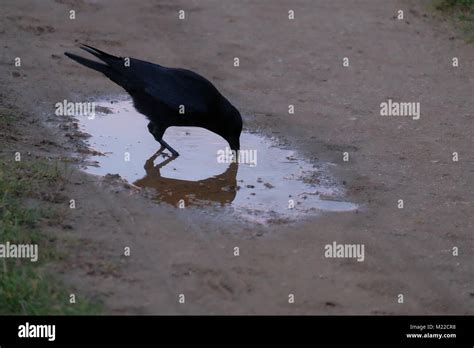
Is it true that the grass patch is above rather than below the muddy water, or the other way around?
above

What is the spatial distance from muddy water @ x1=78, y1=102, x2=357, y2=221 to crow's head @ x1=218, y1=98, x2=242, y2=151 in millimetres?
129

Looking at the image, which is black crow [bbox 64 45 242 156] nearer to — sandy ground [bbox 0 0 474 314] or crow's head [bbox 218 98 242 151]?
crow's head [bbox 218 98 242 151]

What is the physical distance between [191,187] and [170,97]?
0.92 meters

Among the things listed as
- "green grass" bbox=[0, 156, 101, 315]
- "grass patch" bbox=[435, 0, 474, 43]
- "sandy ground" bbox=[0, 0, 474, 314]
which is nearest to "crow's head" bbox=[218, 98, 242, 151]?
"sandy ground" bbox=[0, 0, 474, 314]

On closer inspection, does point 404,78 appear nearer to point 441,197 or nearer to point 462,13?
point 462,13

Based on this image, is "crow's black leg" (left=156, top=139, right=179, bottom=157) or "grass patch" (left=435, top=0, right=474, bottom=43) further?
"grass patch" (left=435, top=0, right=474, bottom=43)

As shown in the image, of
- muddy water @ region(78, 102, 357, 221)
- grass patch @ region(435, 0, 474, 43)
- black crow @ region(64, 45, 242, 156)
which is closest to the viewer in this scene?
muddy water @ region(78, 102, 357, 221)

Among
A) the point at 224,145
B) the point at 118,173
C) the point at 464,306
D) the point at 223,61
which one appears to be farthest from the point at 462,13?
the point at 464,306

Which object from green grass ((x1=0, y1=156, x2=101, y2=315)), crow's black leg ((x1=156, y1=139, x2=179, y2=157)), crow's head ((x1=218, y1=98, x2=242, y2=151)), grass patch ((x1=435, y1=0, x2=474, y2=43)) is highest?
grass patch ((x1=435, y1=0, x2=474, y2=43))

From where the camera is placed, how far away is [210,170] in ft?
24.1

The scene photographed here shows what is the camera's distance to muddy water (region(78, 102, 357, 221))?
6613 mm

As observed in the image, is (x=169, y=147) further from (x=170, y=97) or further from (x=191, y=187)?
(x=191, y=187)

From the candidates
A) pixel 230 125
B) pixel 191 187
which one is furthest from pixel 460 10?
pixel 191 187
